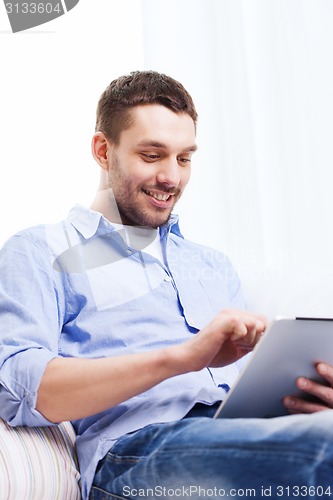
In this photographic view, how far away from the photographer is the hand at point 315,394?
1089 mm

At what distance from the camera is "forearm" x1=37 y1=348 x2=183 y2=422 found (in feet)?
3.52

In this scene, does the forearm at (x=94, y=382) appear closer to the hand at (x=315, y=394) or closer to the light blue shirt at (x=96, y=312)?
the light blue shirt at (x=96, y=312)

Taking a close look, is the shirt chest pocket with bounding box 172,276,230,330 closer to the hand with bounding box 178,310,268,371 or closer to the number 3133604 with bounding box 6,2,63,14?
the hand with bounding box 178,310,268,371

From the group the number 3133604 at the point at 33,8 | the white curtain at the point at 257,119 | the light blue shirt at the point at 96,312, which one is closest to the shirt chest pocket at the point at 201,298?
the light blue shirt at the point at 96,312

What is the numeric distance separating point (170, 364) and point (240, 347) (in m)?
0.12

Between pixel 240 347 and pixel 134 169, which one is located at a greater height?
pixel 134 169

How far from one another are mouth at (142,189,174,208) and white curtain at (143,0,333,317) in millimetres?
557

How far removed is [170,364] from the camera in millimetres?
1058

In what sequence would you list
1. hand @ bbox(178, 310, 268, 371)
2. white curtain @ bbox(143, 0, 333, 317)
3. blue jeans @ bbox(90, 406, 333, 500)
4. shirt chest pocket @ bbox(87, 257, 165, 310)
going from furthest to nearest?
white curtain @ bbox(143, 0, 333, 317), shirt chest pocket @ bbox(87, 257, 165, 310), hand @ bbox(178, 310, 268, 371), blue jeans @ bbox(90, 406, 333, 500)

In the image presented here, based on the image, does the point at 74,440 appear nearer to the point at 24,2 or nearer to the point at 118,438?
the point at 118,438

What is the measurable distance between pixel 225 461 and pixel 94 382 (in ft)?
0.82

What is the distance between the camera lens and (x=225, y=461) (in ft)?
3.08

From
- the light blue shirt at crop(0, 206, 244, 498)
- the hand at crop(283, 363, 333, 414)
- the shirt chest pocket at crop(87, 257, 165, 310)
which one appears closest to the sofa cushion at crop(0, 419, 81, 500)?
the light blue shirt at crop(0, 206, 244, 498)

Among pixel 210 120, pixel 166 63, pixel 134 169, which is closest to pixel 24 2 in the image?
pixel 166 63
